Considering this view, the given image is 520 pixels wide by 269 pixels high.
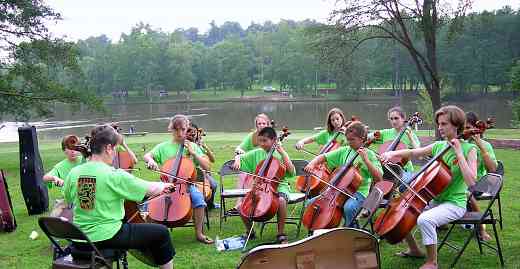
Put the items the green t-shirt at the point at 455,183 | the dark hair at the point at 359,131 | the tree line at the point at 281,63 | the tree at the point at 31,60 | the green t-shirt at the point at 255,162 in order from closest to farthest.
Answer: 1. the green t-shirt at the point at 455,183
2. the dark hair at the point at 359,131
3. the green t-shirt at the point at 255,162
4. the tree at the point at 31,60
5. the tree line at the point at 281,63

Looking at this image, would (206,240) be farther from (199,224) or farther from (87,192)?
(87,192)

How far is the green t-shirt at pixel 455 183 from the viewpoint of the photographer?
4402mm

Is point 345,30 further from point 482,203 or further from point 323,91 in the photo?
point 323,91

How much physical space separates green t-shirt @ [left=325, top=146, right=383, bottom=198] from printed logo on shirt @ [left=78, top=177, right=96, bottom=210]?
2.62 metres

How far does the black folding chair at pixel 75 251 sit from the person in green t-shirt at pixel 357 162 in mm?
2126

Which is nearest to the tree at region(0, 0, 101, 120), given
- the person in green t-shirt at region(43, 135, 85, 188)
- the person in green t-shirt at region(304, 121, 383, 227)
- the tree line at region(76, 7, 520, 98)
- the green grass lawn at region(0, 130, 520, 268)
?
the green grass lawn at region(0, 130, 520, 268)

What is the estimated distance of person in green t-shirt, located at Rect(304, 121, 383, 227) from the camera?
4.95 metres

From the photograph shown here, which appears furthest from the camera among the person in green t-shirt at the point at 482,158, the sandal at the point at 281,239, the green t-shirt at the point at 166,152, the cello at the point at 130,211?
the green t-shirt at the point at 166,152

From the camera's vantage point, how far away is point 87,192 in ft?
11.9

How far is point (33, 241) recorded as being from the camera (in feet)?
20.1

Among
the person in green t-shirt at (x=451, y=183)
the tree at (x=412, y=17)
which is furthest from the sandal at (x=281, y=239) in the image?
the tree at (x=412, y=17)

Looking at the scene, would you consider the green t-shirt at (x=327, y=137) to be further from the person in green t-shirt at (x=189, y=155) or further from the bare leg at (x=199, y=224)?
the bare leg at (x=199, y=224)

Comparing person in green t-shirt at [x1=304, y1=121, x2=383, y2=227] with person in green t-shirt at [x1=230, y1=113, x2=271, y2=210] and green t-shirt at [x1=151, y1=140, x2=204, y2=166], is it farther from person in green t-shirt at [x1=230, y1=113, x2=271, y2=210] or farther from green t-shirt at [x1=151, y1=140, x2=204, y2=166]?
green t-shirt at [x1=151, y1=140, x2=204, y2=166]

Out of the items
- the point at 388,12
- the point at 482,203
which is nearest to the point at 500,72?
the point at 388,12
